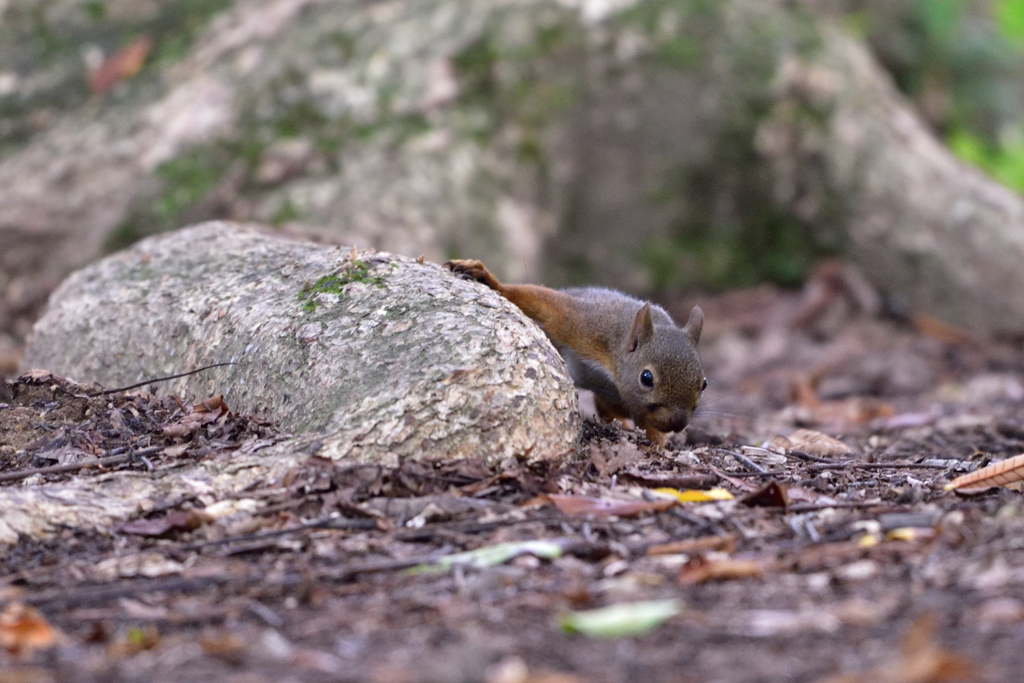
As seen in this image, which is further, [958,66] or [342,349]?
[958,66]

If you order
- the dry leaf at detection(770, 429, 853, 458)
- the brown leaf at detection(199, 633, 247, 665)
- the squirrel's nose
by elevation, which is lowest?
the dry leaf at detection(770, 429, 853, 458)

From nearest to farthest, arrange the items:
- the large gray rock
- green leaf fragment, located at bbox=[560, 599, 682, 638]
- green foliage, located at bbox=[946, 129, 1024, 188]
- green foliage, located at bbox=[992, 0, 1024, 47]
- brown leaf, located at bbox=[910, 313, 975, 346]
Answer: green leaf fragment, located at bbox=[560, 599, 682, 638], the large gray rock, brown leaf, located at bbox=[910, 313, 975, 346], green foliage, located at bbox=[992, 0, 1024, 47], green foliage, located at bbox=[946, 129, 1024, 188]

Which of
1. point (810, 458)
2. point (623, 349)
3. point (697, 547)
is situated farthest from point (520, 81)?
point (697, 547)

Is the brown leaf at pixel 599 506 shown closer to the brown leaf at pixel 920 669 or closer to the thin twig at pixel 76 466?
the brown leaf at pixel 920 669

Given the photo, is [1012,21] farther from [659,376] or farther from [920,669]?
[920,669]

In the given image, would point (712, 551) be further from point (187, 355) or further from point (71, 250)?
point (71, 250)

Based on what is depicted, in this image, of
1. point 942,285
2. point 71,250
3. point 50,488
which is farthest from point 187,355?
point 942,285

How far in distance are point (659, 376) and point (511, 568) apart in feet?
7.73

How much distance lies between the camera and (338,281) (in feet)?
14.7

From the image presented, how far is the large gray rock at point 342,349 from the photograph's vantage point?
3.87 m

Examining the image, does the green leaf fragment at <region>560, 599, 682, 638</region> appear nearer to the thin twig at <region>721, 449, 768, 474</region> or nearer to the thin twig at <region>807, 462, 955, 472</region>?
the thin twig at <region>721, 449, 768, 474</region>

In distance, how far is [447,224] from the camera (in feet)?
29.8

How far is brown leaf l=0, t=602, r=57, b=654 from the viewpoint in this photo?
2.58m

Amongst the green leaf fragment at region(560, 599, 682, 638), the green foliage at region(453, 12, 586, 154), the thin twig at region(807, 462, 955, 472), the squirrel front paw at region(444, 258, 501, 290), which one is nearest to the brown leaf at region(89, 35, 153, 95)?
the green foliage at region(453, 12, 586, 154)
